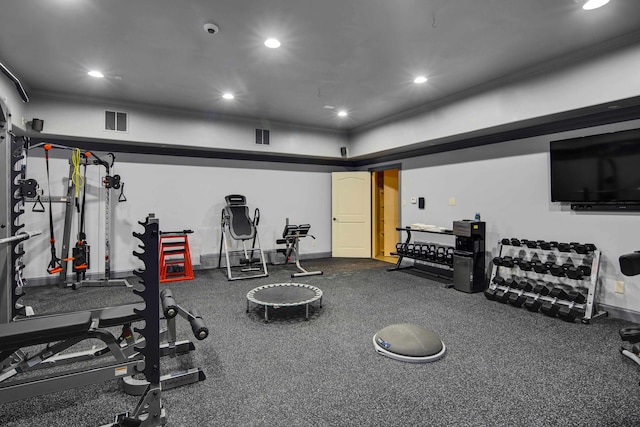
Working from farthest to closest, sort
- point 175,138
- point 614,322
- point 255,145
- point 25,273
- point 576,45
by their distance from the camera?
point 255,145 < point 175,138 < point 25,273 < point 614,322 < point 576,45

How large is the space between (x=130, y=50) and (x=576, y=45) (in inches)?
184

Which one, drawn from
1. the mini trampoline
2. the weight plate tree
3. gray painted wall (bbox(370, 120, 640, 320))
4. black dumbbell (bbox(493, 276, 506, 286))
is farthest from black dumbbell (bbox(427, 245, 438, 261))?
the weight plate tree

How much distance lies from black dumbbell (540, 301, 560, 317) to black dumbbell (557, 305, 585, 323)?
1.6 inches

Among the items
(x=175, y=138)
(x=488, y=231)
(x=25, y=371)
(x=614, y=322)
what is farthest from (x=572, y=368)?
(x=175, y=138)

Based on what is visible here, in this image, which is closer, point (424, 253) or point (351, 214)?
point (424, 253)

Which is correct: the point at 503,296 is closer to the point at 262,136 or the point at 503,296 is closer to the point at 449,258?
the point at 449,258

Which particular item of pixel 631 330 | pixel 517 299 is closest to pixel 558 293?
pixel 517 299

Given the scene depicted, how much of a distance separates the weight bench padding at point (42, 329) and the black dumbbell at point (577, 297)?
184 inches

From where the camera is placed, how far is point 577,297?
3635 mm

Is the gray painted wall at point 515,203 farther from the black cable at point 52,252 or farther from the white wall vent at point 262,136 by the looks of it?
the black cable at point 52,252

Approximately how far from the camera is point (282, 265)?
677 cm

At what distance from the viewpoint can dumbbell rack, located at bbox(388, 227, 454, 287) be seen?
17.5 ft

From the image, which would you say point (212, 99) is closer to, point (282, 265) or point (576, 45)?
point (282, 265)

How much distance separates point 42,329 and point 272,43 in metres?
3.02
